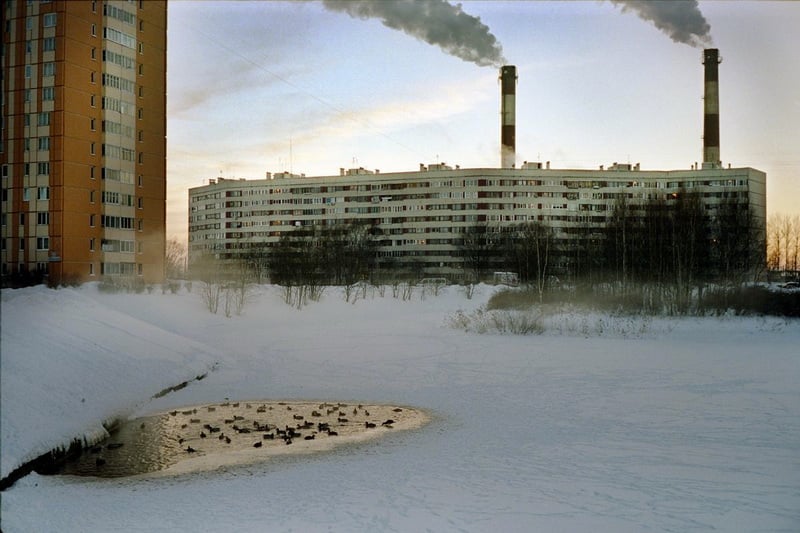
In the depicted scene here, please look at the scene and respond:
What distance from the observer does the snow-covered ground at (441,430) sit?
6.34 m

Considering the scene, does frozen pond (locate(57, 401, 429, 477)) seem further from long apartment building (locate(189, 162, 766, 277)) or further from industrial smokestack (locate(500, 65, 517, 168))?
long apartment building (locate(189, 162, 766, 277))

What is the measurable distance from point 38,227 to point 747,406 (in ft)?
35.5

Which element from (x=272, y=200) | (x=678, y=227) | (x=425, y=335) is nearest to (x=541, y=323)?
(x=425, y=335)

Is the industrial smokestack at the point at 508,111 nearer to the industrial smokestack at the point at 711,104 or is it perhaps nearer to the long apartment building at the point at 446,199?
the long apartment building at the point at 446,199

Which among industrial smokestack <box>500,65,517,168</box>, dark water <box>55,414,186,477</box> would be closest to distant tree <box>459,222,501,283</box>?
industrial smokestack <box>500,65,517,168</box>

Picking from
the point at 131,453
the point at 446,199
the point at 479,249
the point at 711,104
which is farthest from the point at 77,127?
the point at 446,199

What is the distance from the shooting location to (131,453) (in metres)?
8.70

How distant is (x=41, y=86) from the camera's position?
698cm

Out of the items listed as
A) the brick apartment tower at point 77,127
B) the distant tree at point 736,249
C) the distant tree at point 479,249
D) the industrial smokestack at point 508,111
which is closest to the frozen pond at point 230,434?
the brick apartment tower at point 77,127

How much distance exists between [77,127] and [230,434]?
177 inches

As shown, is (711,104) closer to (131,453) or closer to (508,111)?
(508,111)

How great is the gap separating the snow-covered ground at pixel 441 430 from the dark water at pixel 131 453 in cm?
36

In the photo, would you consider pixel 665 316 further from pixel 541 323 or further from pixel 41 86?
pixel 41 86

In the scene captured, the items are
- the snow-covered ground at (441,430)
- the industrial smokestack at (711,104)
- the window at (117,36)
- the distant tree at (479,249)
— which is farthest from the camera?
the distant tree at (479,249)
